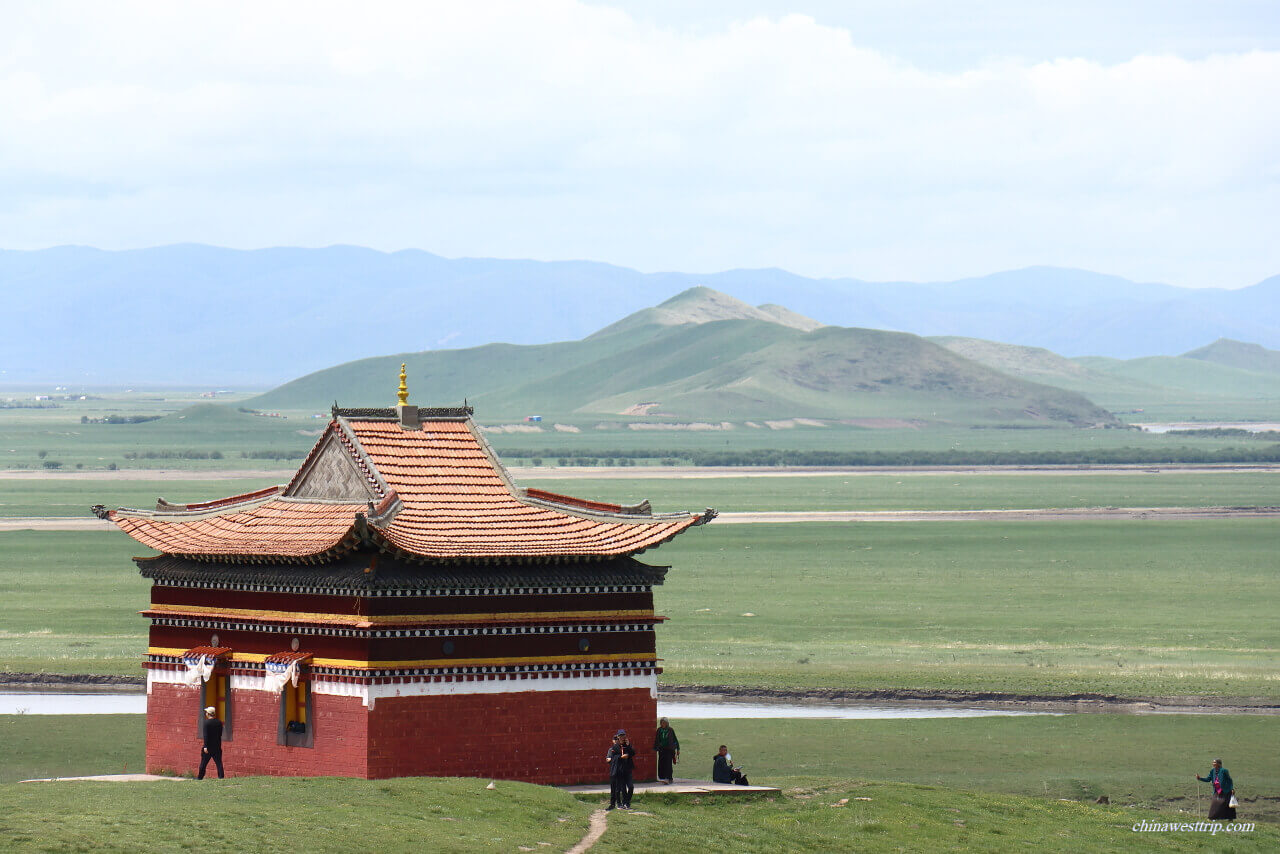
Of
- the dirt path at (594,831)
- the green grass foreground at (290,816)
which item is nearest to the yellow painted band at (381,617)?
the green grass foreground at (290,816)

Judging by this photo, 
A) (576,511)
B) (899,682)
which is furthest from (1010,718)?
(576,511)

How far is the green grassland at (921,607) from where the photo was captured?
55906mm

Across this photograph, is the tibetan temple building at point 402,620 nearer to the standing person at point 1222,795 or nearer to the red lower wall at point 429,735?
the red lower wall at point 429,735

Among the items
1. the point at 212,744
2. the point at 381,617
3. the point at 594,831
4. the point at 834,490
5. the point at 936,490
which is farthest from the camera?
the point at 834,490

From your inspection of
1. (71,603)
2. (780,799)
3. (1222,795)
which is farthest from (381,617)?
(71,603)

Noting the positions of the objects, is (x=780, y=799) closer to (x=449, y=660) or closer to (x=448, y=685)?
(x=448, y=685)

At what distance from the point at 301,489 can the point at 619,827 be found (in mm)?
10253

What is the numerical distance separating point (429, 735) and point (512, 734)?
1.55 m

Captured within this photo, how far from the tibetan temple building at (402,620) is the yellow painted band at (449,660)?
0.12 feet

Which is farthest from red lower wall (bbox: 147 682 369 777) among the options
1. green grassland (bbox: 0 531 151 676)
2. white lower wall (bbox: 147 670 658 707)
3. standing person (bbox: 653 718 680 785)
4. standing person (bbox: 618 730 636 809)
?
green grassland (bbox: 0 531 151 676)

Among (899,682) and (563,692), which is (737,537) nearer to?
(899,682)

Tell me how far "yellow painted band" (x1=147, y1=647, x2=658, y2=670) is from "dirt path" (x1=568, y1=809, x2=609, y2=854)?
10.4ft

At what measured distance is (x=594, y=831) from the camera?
28.0m

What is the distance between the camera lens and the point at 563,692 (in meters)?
32.1
